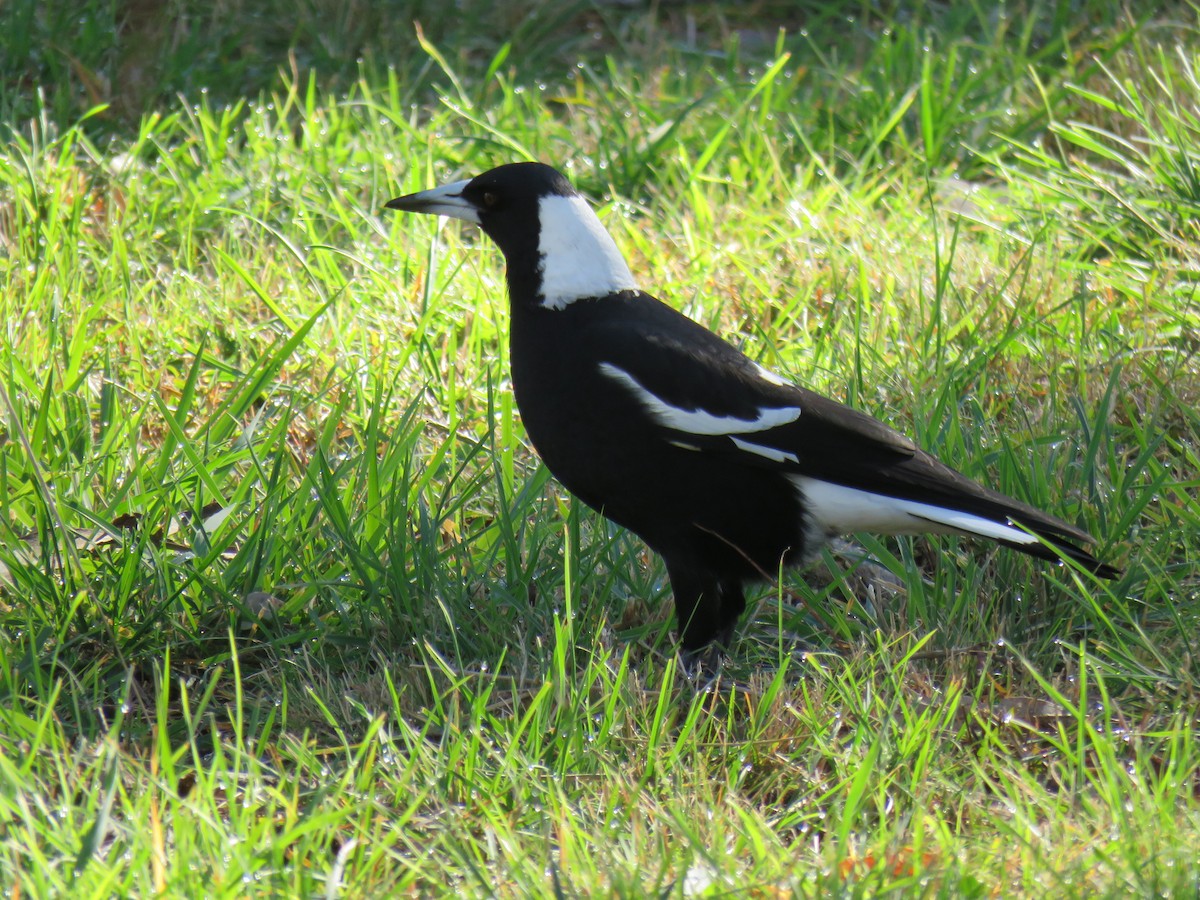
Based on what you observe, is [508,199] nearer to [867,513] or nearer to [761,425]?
[761,425]

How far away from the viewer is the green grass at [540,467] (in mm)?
1910

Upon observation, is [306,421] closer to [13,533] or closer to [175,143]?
[13,533]

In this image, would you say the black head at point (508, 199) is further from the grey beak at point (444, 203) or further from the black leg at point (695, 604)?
the black leg at point (695, 604)

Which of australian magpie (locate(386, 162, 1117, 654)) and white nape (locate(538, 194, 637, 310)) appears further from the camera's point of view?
white nape (locate(538, 194, 637, 310))

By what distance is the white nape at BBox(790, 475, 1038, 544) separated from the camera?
2490mm

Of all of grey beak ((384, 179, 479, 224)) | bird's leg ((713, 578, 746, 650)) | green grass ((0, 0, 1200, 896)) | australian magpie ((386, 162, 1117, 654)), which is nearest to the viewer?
green grass ((0, 0, 1200, 896))

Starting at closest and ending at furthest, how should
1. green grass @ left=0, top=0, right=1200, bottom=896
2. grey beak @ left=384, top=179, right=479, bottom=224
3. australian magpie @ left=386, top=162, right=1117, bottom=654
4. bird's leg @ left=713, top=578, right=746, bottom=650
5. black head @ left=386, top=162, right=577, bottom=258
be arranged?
green grass @ left=0, top=0, right=1200, bottom=896
australian magpie @ left=386, top=162, right=1117, bottom=654
bird's leg @ left=713, top=578, right=746, bottom=650
black head @ left=386, top=162, right=577, bottom=258
grey beak @ left=384, top=179, right=479, bottom=224

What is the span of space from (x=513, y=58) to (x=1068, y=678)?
3.29 meters

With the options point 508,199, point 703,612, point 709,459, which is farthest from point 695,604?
point 508,199

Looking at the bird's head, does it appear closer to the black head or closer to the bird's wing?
the black head

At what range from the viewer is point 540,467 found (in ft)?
9.36

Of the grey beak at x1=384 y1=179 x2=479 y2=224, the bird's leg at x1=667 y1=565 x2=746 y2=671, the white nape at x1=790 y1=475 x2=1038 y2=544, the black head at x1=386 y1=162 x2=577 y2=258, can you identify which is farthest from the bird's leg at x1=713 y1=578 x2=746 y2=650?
the grey beak at x1=384 y1=179 x2=479 y2=224

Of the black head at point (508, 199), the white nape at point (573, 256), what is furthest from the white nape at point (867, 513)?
the black head at point (508, 199)

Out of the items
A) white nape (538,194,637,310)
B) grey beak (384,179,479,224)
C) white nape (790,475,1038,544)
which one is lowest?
white nape (790,475,1038,544)
